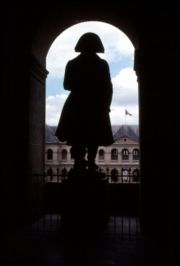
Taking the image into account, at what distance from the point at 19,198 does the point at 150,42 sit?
13.6ft

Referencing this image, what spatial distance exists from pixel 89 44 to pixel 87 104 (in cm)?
116

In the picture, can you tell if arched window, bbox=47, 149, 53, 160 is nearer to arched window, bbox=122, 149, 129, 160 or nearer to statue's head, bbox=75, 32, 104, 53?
arched window, bbox=122, 149, 129, 160

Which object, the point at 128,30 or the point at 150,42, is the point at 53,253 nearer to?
the point at 150,42

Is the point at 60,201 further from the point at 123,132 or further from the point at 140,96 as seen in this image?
the point at 123,132

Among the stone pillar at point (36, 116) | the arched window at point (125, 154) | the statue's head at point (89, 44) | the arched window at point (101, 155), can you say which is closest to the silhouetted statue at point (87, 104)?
the statue's head at point (89, 44)

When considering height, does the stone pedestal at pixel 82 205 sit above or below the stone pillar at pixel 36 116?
below

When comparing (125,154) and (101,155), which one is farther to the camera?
(125,154)

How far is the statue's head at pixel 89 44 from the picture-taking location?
7.40 meters

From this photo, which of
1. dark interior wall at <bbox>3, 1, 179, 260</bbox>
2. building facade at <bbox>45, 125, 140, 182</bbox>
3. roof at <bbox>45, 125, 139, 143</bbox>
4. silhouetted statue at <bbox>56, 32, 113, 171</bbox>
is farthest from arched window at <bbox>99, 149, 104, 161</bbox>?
silhouetted statue at <bbox>56, 32, 113, 171</bbox>

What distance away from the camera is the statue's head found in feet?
24.3

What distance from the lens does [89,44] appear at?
7.42m

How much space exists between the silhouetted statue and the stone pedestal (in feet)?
1.04

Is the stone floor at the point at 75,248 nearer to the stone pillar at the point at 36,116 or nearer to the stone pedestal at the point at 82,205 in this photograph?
the stone pedestal at the point at 82,205

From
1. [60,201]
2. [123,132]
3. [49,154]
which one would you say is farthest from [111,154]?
[60,201]
